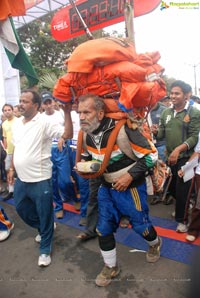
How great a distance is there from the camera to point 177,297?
2.14 m

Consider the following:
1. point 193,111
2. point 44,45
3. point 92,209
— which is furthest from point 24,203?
point 44,45

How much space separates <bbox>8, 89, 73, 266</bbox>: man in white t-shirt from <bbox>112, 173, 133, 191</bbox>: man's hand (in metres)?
0.76

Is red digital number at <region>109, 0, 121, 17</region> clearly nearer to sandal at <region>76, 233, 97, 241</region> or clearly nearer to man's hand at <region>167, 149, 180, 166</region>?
man's hand at <region>167, 149, 180, 166</region>

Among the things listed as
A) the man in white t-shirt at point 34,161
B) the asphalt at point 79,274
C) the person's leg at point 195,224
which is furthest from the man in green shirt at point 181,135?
the man in white t-shirt at point 34,161

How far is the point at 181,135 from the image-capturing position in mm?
3168

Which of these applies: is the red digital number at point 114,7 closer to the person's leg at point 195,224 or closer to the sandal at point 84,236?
the person's leg at point 195,224

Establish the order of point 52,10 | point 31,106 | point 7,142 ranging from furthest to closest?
point 52,10 → point 7,142 → point 31,106

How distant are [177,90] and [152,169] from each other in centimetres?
127

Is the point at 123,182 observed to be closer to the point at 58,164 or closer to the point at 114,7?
the point at 58,164

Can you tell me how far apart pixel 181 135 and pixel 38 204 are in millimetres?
1844

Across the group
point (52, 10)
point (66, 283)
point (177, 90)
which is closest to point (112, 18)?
point (177, 90)

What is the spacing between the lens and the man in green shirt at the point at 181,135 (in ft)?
9.97

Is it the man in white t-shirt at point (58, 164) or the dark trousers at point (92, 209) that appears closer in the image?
the dark trousers at point (92, 209)

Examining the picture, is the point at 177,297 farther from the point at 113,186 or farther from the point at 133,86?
the point at 133,86
